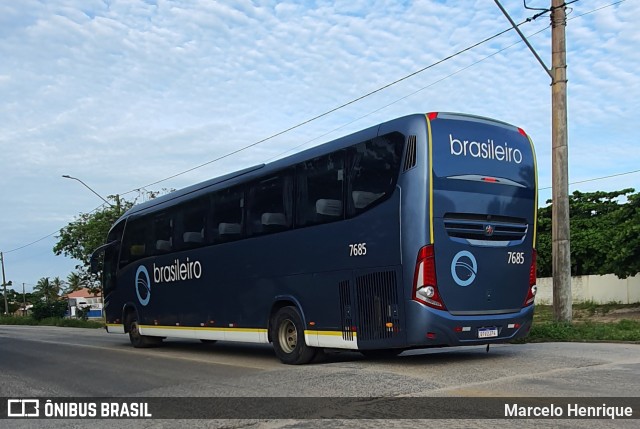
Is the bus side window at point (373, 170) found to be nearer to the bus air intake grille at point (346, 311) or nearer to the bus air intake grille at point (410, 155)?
the bus air intake grille at point (410, 155)

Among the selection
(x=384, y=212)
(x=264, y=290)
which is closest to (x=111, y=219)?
(x=264, y=290)

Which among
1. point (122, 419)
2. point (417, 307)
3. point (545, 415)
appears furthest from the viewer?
point (417, 307)

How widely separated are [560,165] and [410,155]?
6699 millimetres

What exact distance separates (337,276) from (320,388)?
2.64 m

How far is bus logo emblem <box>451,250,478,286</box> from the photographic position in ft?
31.1

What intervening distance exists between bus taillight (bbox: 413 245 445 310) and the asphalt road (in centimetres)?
101

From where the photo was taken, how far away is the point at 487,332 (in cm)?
974

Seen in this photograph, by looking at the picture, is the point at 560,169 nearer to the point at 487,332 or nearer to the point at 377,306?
the point at 487,332

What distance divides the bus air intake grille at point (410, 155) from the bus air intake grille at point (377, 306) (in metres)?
1.55

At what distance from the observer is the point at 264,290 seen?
12.3 meters

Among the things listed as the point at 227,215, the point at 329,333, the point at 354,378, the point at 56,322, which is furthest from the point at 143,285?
the point at 56,322

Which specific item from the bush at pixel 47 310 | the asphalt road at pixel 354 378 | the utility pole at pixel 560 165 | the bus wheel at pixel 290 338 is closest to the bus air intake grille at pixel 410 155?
the asphalt road at pixel 354 378

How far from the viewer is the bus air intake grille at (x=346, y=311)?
10195 millimetres

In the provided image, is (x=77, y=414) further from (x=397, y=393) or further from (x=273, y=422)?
(x=397, y=393)
